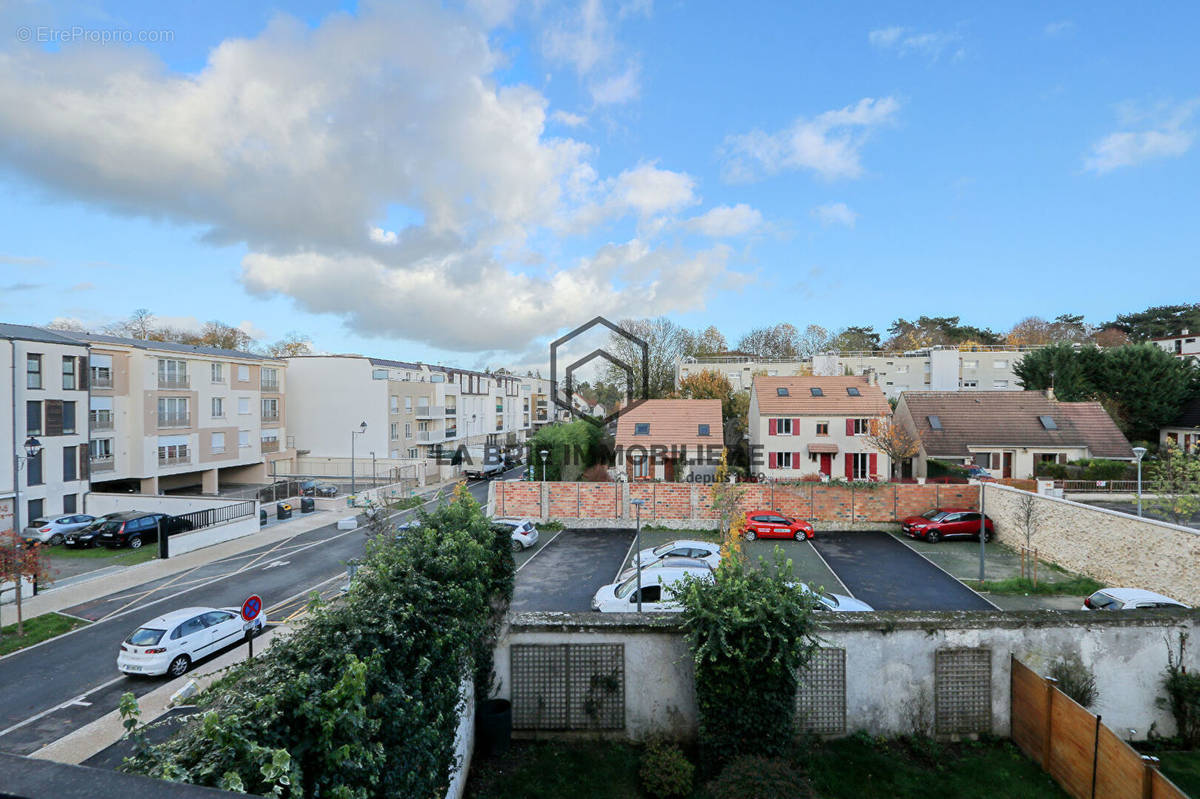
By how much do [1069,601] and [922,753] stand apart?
42.7 feet

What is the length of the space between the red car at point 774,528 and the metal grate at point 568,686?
17913 mm

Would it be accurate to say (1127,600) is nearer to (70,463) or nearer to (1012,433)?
(1012,433)

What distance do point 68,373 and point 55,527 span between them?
891cm

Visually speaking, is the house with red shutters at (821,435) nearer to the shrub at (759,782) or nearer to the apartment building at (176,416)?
the shrub at (759,782)

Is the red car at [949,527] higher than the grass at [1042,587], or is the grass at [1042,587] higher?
the red car at [949,527]

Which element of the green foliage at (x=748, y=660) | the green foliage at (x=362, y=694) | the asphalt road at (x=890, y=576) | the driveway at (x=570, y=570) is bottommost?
the driveway at (x=570, y=570)

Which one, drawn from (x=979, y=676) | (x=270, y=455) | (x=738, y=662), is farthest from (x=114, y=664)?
(x=270, y=455)

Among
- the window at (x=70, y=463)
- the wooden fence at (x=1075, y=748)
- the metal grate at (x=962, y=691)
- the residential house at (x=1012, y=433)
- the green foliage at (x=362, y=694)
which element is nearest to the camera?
Answer: the green foliage at (x=362, y=694)

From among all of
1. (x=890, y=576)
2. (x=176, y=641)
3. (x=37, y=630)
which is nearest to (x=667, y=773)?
(x=176, y=641)

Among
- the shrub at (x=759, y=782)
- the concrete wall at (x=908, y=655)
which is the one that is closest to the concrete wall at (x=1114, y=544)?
the concrete wall at (x=908, y=655)

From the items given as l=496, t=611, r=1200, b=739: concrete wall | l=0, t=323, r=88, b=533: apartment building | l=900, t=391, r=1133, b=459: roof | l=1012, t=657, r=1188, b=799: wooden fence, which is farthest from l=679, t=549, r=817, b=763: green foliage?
l=900, t=391, r=1133, b=459: roof

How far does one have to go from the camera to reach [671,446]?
3647 centimetres

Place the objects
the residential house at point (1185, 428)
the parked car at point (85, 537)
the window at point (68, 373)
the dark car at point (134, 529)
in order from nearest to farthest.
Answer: the dark car at point (134, 529) < the parked car at point (85, 537) < the window at point (68, 373) < the residential house at point (1185, 428)

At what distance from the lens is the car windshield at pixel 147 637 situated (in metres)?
12.8
